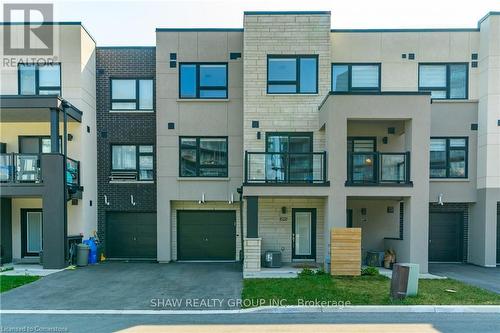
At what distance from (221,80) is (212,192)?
4731 mm

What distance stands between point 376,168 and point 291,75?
4.87 meters

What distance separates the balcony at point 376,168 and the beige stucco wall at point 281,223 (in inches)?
80.7

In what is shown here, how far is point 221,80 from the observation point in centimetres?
1366

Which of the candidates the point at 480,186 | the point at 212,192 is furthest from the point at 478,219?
the point at 212,192

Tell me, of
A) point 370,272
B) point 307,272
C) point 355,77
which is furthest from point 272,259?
point 355,77

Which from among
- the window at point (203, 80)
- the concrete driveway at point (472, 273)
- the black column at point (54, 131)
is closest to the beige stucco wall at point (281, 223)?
the concrete driveway at point (472, 273)

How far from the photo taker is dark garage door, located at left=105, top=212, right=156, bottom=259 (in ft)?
46.2

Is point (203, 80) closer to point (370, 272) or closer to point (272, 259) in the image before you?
point (272, 259)

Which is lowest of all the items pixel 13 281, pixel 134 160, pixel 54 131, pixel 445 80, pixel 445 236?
pixel 13 281

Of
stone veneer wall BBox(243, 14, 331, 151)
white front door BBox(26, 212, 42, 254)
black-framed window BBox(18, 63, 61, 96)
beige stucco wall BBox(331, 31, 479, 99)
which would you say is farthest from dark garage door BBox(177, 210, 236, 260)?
beige stucco wall BBox(331, 31, 479, 99)

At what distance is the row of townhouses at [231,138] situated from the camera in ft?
39.9

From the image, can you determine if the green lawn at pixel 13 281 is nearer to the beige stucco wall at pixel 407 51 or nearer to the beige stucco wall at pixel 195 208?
the beige stucco wall at pixel 195 208

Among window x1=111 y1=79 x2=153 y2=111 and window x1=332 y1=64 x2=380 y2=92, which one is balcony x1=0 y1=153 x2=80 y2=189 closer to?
window x1=111 y1=79 x2=153 y2=111

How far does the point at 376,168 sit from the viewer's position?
11.1 m
